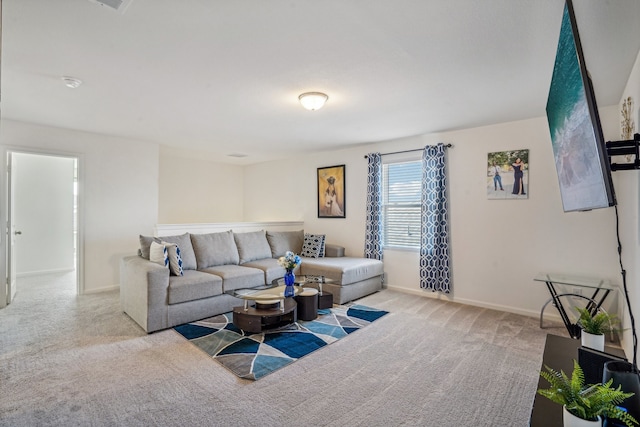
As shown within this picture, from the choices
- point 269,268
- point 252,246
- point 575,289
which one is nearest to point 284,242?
point 252,246

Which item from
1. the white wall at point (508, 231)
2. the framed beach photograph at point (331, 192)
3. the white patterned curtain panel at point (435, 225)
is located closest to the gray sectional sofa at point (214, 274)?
the framed beach photograph at point (331, 192)

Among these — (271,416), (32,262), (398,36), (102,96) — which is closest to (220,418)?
(271,416)

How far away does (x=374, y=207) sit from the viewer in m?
5.16

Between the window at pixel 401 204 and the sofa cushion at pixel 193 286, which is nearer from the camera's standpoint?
the sofa cushion at pixel 193 286

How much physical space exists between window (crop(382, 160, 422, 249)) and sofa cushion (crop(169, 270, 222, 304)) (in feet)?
9.19

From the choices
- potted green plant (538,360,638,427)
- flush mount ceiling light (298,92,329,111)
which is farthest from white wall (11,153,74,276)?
potted green plant (538,360,638,427)

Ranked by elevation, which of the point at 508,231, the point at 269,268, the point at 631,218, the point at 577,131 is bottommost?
the point at 269,268

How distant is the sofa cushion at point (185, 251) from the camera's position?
4137 mm

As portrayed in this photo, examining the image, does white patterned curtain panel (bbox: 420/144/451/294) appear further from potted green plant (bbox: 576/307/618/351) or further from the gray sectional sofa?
potted green plant (bbox: 576/307/618/351)

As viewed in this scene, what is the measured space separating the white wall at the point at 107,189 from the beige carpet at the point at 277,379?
132 cm

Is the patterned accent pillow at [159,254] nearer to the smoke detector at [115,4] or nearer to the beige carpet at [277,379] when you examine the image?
the beige carpet at [277,379]

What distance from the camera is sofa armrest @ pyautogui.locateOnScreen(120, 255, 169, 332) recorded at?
10.5 ft

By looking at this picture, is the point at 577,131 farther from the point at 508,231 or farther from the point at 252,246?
the point at 252,246

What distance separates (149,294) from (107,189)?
2.54m
